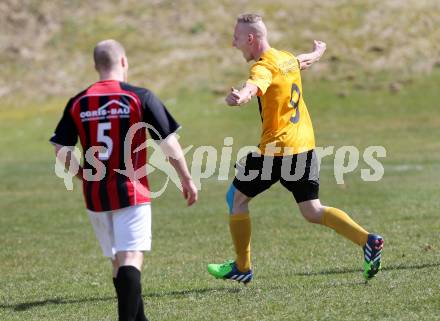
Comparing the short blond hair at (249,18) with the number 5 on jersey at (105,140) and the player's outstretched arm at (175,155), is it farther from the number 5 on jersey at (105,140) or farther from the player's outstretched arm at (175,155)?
the number 5 on jersey at (105,140)

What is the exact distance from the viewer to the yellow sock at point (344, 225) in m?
8.53

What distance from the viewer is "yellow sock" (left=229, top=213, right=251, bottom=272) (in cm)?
879

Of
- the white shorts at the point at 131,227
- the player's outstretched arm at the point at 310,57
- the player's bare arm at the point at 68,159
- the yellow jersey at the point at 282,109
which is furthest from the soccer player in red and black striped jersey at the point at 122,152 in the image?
the player's outstretched arm at the point at 310,57

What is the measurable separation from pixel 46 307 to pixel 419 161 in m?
15.8

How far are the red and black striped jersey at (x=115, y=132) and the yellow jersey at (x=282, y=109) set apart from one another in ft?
6.50

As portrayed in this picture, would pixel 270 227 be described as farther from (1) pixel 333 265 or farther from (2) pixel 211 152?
(2) pixel 211 152

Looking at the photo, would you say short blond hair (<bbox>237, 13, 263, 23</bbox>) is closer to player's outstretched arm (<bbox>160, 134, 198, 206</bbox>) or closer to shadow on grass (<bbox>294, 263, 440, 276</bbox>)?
player's outstretched arm (<bbox>160, 134, 198, 206</bbox>)

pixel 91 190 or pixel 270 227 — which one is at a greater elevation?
pixel 91 190

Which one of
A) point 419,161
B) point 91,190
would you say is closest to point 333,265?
point 91,190

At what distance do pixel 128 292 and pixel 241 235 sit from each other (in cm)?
244

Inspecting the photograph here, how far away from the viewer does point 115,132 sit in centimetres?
649

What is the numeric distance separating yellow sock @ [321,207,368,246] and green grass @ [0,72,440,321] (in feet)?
1.39

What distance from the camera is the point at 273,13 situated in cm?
4481

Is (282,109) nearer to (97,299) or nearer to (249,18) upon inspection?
(249,18)
